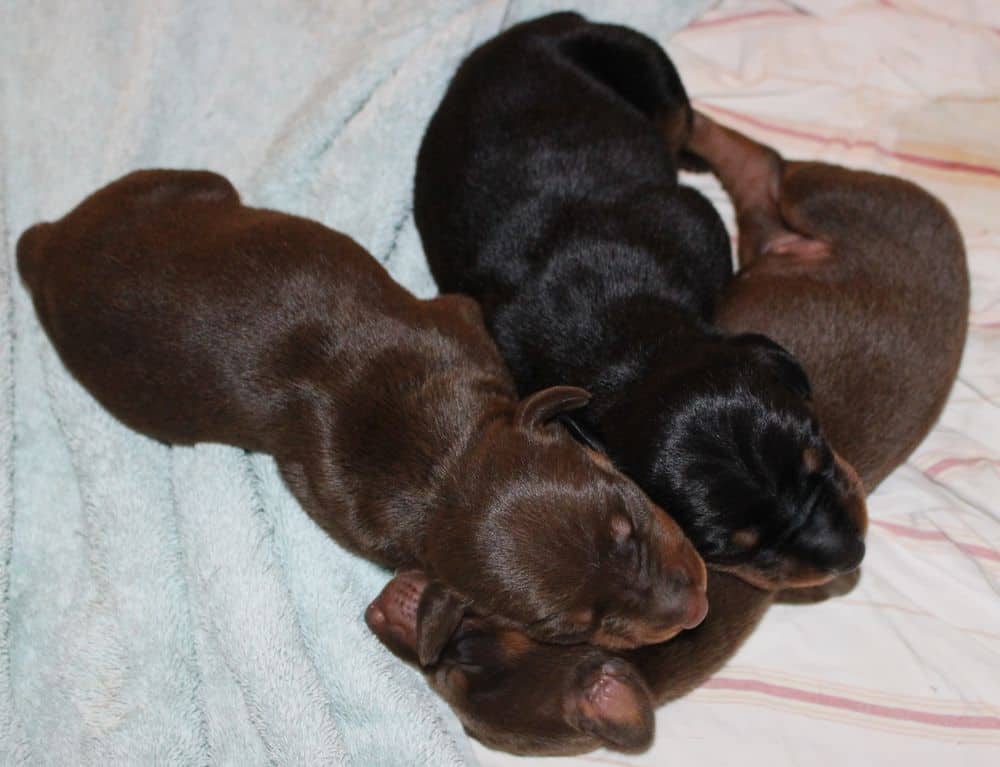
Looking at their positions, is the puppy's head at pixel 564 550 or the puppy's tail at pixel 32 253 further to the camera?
the puppy's tail at pixel 32 253

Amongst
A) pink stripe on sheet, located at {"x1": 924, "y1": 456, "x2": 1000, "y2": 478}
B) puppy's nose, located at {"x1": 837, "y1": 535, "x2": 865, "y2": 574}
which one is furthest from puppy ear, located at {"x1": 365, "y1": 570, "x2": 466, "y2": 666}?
pink stripe on sheet, located at {"x1": 924, "y1": 456, "x2": 1000, "y2": 478}

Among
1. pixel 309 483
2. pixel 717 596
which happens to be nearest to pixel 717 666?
pixel 717 596

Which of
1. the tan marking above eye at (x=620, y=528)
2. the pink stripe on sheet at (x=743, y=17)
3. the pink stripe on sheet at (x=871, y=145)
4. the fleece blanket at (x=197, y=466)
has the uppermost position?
the pink stripe on sheet at (x=743, y=17)

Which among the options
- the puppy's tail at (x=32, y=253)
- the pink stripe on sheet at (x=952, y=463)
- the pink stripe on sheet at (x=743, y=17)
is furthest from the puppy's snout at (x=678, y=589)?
the pink stripe on sheet at (x=743, y=17)

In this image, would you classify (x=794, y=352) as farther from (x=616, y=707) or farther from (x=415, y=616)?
(x=415, y=616)

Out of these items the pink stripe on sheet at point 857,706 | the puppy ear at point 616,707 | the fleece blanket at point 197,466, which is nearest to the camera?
the puppy ear at point 616,707

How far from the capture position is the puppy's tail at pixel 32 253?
12.2 feet

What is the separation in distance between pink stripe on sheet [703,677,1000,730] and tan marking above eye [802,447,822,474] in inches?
28.9

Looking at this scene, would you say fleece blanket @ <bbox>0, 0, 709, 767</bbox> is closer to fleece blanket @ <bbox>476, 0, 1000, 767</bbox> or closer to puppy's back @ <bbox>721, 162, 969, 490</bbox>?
fleece blanket @ <bbox>476, 0, 1000, 767</bbox>

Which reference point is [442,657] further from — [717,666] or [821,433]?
[821,433]

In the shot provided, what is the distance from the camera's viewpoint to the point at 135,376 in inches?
138

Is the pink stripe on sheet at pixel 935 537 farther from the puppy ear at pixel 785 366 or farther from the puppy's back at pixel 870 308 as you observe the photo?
the puppy ear at pixel 785 366

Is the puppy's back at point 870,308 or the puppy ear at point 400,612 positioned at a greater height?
the puppy's back at point 870,308

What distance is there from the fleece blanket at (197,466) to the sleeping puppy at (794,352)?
390 millimetres
